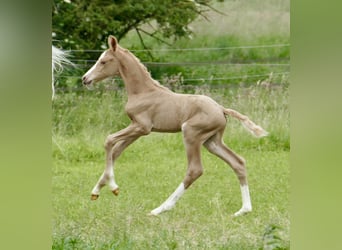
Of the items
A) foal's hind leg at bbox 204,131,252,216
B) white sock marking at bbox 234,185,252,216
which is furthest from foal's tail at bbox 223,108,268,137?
white sock marking at bbox 234,185,252,216

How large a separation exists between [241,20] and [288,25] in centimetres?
27

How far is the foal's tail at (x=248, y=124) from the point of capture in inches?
158

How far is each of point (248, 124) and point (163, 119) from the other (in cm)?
49

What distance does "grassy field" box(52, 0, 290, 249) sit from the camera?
13.1 feet

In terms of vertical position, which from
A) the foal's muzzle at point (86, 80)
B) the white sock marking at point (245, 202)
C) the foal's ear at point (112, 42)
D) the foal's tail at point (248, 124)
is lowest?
the white sock marking at point (245, 202)

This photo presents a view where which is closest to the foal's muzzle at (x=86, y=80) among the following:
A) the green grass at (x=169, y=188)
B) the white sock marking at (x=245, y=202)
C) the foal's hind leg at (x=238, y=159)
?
the green grass at (x=169, y=188)

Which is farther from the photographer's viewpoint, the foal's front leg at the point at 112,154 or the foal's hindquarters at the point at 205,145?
the foal's front leg at the point at 112,154

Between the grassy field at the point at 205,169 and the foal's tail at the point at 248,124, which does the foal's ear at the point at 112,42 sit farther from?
the foal's tail at the point at 248,124

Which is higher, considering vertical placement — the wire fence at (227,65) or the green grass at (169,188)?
the wire fence at (227,65)

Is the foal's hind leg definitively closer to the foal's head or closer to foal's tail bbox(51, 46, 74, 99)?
the foal's head

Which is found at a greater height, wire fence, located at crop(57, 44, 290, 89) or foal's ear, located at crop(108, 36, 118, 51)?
foal's ear, located at crop(108, 36, 118, 51)

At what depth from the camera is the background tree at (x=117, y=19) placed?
4.08 metres

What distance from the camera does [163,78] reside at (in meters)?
4.12

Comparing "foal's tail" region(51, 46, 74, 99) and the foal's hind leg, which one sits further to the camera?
"foal's tail" region(51, 46, 74, 99)
